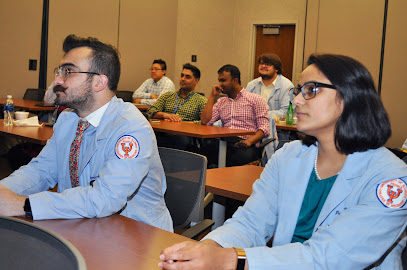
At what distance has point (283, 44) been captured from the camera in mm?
10422

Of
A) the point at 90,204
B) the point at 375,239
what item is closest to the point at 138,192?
the point at 90,204

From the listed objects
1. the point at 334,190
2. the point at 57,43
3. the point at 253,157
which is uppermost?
the point at 57,43

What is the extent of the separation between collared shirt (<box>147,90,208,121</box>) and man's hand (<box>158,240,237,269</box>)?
4865mm

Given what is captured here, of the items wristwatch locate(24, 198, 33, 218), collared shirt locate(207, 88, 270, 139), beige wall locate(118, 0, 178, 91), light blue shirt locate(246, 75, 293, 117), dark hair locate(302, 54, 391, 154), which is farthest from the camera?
beige wall locate(118, 0, 178, 91)

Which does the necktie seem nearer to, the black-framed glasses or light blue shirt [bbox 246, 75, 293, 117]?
the black-framed glasses

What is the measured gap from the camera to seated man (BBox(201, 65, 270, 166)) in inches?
207

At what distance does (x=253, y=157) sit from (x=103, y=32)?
5146 mm

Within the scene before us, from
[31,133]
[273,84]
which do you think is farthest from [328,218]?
[273,84]

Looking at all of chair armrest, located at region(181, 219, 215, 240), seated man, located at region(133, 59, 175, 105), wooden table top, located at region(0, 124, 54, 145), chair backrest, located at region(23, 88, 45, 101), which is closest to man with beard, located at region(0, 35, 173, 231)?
chair armrest, located at region(181, 219, 215, 240)

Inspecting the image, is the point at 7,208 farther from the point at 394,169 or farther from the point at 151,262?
the point at 394,169

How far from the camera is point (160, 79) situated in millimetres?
8984

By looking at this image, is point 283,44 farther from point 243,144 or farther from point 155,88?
point 243,144

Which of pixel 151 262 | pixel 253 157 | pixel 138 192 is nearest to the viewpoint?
pixel 151 262

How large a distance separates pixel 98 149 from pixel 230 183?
0.91 m
